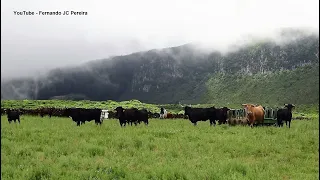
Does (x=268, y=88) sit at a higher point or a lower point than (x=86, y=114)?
higher

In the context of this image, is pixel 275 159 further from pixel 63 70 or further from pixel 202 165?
pixel 63 70

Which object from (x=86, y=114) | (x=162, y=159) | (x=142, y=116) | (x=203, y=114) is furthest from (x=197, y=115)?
(x=162, y=159)

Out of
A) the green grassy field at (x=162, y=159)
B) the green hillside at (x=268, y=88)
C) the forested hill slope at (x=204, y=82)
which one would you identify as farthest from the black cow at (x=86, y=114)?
the green hillside at (x=268, y=88)

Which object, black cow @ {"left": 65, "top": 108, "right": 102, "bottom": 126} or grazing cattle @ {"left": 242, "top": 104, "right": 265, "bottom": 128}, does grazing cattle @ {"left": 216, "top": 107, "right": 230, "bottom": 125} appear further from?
black cow @ {"left": 65, "top": 108, "right": 102, "bottom": 126}

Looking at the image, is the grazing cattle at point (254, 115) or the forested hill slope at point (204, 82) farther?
the forested hill slope at point (204, 82)

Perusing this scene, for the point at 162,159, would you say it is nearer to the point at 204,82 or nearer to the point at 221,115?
the point at 221,115

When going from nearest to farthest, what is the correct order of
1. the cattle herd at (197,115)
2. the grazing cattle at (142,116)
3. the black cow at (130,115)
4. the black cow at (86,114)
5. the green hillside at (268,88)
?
1. the cattle herd at (197,115)
2. the black cow at (130,115)
3. the black cow at (86,114)
4. the grazing cattle at (142,116)
5. the green hillside at (268,88)

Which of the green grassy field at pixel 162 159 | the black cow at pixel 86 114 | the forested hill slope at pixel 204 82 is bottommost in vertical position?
the green grassy field at pixel 162 159

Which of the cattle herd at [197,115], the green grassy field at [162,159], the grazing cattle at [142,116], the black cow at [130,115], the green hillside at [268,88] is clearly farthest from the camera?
the green hillside at [268,88]

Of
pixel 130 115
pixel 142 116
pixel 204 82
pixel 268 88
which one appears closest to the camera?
pixel 130 115

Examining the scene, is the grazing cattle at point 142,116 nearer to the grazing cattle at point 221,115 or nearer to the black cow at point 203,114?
the black cow at point 203,114

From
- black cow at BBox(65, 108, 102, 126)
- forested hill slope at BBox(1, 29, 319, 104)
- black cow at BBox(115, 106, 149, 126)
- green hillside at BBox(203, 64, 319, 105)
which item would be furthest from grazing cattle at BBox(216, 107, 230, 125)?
green hillside at BBox(203, 64, 319, 105)

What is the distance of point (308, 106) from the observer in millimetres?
114125

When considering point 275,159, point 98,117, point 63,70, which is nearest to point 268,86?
point 63,70
